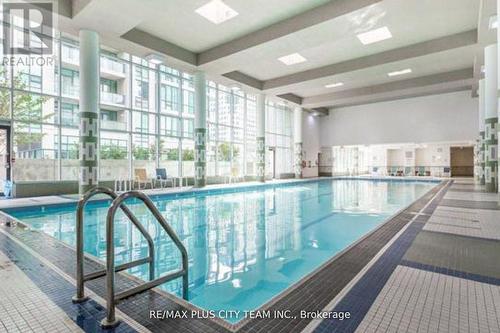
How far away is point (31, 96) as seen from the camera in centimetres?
745

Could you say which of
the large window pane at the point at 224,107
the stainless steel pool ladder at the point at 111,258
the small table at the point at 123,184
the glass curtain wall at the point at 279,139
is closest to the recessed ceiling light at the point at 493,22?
the stainless steel pool ladder at the point at 111,258

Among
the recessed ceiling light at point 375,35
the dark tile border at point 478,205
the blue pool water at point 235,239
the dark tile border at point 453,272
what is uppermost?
the recessed ceiling light at point 375,35

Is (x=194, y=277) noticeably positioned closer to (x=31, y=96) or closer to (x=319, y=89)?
(x=31, y=96)

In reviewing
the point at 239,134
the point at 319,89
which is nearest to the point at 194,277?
the point at 239,134

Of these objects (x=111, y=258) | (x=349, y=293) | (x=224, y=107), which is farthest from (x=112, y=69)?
(x=349, y=293)

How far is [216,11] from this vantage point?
6711 mm

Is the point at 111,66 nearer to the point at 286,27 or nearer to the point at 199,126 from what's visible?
the point at 199,126

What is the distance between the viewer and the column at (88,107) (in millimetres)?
6547

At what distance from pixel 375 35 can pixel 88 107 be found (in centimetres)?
787

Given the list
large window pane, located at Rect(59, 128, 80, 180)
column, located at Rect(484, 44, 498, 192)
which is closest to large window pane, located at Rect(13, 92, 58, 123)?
large window pane, located at Rect(59, 128, 80, 180)

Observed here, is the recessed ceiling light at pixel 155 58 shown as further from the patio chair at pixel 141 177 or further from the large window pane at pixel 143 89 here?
the patio chair at pixel 141 177

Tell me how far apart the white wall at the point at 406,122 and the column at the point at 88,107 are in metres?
13.6

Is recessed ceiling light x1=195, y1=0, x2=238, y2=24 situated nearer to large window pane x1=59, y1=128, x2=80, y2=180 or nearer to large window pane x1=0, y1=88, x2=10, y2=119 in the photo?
large window pane x1=59, y1=128, x2=80, y2=180

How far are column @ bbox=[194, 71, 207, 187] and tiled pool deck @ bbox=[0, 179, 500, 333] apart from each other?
6.91 meters
